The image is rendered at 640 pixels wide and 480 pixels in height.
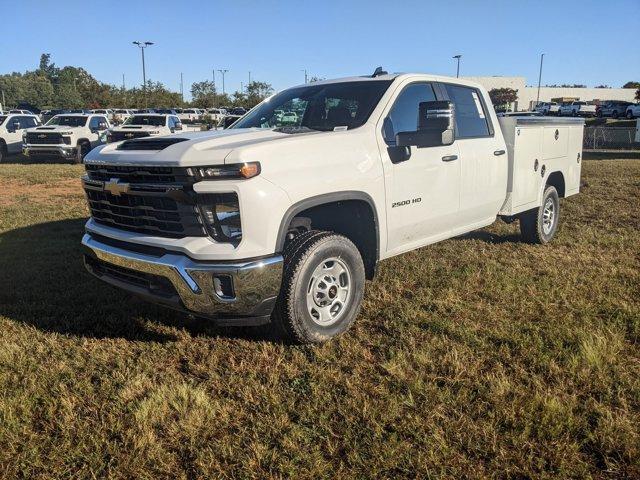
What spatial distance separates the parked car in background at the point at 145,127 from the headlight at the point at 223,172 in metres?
14.1

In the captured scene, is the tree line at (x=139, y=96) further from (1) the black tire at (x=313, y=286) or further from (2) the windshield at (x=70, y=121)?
(1) the black tire at (x=313, y=286)

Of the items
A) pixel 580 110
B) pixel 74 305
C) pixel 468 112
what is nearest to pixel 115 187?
pixel 74 305

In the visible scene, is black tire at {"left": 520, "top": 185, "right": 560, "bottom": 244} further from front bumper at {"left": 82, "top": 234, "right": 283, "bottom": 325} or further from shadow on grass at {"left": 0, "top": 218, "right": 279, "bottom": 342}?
front bumper at {"left": 82, "top": 234, "right": 283, "bottom": 325}

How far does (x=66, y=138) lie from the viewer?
17.4m

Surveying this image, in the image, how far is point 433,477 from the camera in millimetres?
2441

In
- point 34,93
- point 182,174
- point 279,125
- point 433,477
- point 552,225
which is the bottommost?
point 433,477

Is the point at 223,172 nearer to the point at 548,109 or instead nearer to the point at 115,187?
the point at 115,187

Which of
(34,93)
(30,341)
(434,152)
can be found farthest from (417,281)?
(34,93)

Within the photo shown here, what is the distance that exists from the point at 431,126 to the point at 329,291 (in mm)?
1477

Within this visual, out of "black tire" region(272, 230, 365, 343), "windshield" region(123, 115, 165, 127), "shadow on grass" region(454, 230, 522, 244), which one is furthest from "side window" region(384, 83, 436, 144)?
"windshield" region(123, 115, 165, 127)

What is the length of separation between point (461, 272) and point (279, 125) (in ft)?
7.87

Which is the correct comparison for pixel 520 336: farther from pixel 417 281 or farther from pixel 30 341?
pixel 30 341

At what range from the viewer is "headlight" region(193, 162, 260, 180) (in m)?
3.15

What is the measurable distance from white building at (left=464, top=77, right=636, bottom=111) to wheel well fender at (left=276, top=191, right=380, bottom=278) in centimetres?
7819
